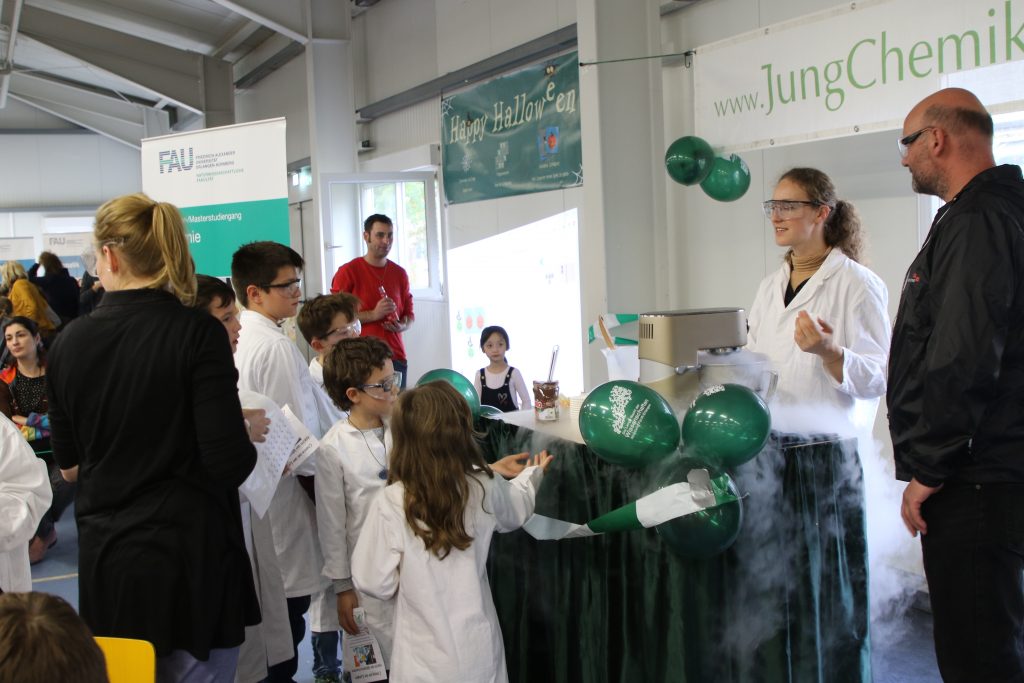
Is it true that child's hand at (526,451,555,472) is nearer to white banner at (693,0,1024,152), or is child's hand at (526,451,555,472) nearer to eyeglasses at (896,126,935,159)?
eyeglasses at (896,126,935,159)

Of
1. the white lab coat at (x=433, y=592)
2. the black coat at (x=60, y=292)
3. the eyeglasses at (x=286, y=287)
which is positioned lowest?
the white lab coat at (x=433, y=592)

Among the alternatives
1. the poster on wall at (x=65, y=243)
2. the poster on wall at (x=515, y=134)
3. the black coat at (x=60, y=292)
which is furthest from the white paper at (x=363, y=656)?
the poster on wall at (x=65, y=243)

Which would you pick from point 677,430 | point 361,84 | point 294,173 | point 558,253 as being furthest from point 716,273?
point 294,173

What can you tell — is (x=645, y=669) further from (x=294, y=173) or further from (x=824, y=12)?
(x=294, y=173)

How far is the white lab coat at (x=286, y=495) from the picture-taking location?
2.65m

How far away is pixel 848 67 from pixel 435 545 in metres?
2.42

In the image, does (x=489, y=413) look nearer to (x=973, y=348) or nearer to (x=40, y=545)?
(x=973, y=348)

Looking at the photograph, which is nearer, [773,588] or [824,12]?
[773,588]

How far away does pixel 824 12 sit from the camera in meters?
3.42

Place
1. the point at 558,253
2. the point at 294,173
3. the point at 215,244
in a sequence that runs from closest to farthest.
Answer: the point at 215,244
the point at 558,253
the point at 294,173

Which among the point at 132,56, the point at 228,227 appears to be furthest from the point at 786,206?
the point at 132,56

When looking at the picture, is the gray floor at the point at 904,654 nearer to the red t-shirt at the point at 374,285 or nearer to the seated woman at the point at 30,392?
the seated woman at the point at 30,392

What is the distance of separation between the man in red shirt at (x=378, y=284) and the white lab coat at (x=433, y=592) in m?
3.38

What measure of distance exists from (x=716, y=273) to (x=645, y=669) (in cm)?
299
